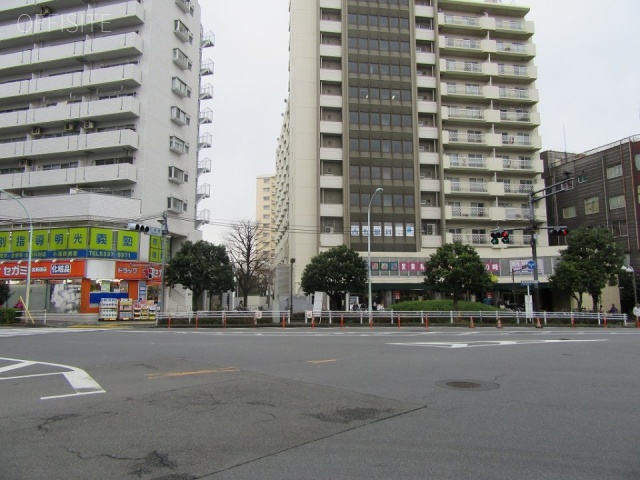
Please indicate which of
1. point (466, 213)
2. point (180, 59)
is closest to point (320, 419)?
point (180, 59)

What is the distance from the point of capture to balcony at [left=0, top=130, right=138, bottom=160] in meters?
38.2

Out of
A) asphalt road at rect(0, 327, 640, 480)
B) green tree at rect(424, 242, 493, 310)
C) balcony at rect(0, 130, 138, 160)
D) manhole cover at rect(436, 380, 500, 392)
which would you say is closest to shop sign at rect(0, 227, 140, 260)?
balcony at rect(0, 130, 138, 160)

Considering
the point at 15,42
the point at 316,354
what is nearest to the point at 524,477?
the point at 316,354

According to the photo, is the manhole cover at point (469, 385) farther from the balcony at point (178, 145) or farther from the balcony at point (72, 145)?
the balcony at point (178, 145)

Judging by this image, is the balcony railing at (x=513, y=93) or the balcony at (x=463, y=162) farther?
the balcony railing at (x=513, y=93)

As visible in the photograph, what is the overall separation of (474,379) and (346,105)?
43.3 metres

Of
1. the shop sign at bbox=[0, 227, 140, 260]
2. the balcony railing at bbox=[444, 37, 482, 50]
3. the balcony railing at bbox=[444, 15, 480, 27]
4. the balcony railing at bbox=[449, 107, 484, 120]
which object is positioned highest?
the balcony railing at bbox=[444, 15, 480, 27]

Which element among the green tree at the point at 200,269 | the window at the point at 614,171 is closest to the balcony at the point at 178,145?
the green tree at the point at 200,269

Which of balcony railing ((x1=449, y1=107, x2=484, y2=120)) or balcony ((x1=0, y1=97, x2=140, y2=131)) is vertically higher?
balcony railing ((x1=449, y1=107, x2=484, y2=120))

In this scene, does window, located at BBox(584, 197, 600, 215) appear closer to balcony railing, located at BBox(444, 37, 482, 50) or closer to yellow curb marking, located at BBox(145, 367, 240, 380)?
balcony railing, located at BBox(444, 37, 482, 50)

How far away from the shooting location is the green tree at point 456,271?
31516 millimetres

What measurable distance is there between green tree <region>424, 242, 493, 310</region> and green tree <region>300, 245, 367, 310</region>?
16.4 ft

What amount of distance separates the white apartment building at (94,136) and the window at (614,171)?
42920 millimetres

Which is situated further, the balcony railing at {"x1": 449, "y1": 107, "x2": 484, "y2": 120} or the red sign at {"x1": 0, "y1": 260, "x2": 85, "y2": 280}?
the balcony railing at {"x1": 449, "y1": 107, "x2": 484, "y2": 120}
